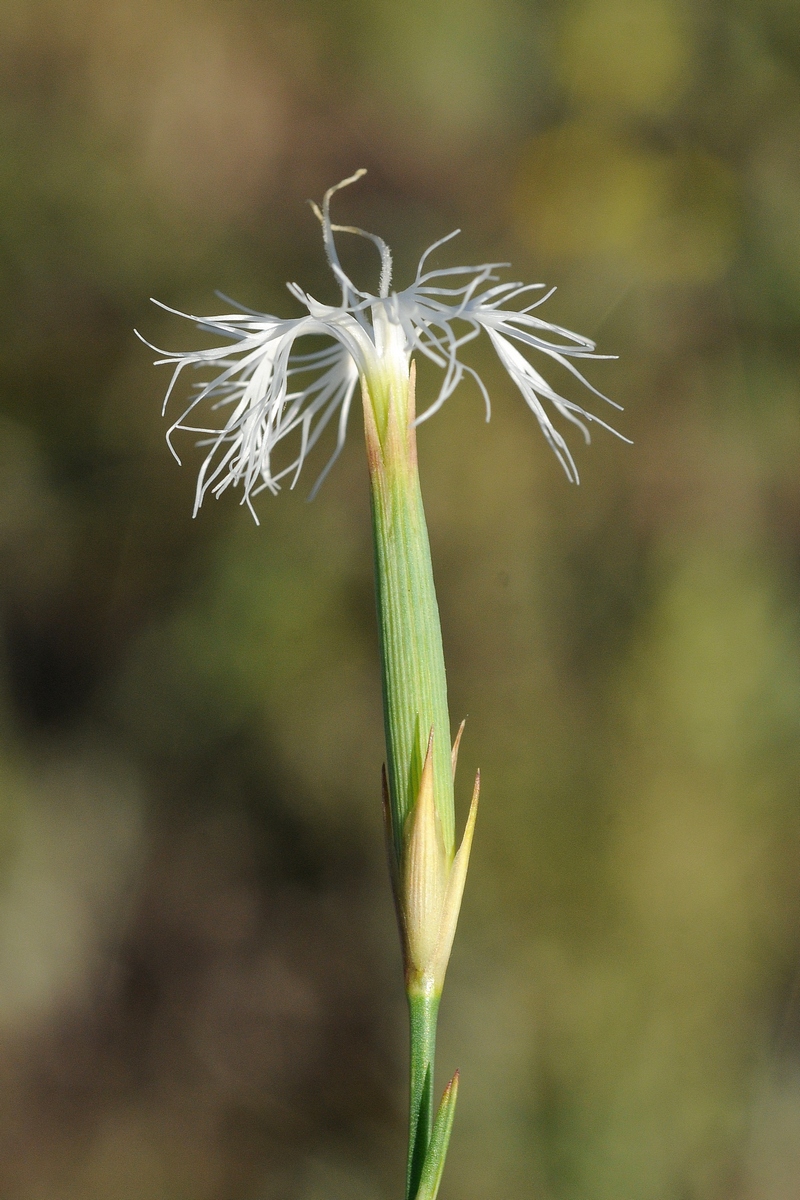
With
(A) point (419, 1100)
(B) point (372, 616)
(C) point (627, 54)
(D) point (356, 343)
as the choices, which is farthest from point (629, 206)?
(A) point (419, 1100)

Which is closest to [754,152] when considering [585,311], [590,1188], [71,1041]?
[585,311]

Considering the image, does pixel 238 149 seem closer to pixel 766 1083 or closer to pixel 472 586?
pixel 472 586

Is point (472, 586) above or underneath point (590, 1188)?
above

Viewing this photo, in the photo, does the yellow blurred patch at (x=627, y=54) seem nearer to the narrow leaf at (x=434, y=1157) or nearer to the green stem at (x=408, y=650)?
the green stem at (x=408, y=650)

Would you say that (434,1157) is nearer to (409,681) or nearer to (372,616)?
(409,681)

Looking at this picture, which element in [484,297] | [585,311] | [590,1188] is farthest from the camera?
[585,311]

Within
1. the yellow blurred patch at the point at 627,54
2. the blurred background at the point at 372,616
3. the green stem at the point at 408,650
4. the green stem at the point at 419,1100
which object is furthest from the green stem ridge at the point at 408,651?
the yellow blurred patch at the point at 627,54

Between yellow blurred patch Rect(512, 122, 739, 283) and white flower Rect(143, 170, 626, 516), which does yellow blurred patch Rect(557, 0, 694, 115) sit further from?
white flower Rect(143, 170, 626, 516)

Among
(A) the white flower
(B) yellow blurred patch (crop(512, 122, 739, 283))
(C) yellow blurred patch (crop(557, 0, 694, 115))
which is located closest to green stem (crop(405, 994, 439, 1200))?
(A) the white flower
